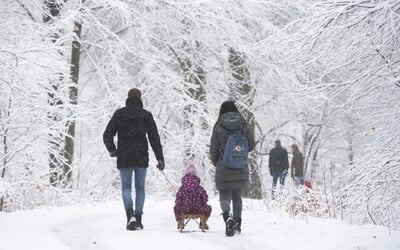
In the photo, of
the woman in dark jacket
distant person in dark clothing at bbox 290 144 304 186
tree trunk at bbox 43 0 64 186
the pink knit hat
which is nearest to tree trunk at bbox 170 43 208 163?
distant person in dark clothing at bbox 290 144 304 186

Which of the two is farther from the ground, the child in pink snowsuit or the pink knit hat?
the pink knit hat

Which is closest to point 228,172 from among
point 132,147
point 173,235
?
point 173,235

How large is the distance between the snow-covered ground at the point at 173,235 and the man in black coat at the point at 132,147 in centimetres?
43

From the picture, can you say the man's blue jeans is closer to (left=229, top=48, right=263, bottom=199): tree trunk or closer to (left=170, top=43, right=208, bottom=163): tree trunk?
(left=170, top=43, right=208, bottom=163): tree trunk

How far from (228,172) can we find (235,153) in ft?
0.85

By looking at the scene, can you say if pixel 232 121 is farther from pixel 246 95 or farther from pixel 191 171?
pixel 246 95

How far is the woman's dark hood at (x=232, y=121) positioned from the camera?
754 centimetres

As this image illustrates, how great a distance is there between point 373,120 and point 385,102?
13.0 inches

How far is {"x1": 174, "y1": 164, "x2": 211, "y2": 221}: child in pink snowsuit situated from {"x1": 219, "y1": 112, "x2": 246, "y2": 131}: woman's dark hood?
93 centimetres

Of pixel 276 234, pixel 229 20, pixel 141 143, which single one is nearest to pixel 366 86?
pixel 276 234

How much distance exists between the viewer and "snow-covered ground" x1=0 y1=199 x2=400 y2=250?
6.37 meters

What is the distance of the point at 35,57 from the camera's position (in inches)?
362

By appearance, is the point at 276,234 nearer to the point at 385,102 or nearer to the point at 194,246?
the point at 194,246

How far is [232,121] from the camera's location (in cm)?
755
